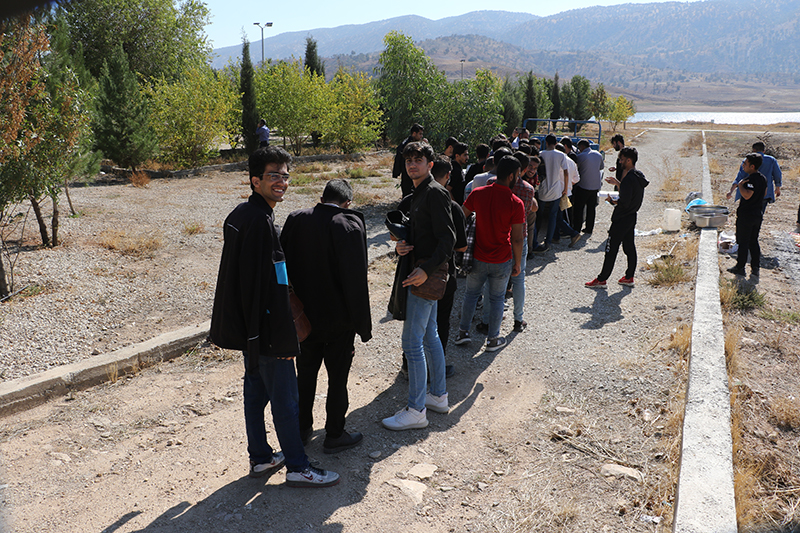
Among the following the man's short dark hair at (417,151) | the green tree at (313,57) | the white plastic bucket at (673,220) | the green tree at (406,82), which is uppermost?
the green tree at (313,57)

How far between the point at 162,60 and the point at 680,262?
28.3m

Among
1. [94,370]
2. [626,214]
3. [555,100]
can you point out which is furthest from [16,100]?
[555,100]

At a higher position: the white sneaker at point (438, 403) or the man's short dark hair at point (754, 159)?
the man's short dark hair at point (754, 159)

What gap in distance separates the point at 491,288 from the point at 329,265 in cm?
243

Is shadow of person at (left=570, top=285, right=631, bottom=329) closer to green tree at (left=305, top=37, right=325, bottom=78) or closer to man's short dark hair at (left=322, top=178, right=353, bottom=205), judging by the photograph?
man's short dark hair at (left=322, top=178, right=353, bottom=205)

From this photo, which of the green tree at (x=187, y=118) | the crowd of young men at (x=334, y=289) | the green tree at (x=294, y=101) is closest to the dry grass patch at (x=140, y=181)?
the green tree at (x=187, y=118)

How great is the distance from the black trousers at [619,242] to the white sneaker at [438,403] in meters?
4.00

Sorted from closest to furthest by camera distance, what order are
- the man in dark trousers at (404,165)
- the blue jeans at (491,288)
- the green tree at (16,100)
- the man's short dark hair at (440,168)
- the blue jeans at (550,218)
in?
the man's short dark hair at (440,168), the blue jeans at (491,288), the green tree at (16,100), the man in dark trousers at (404,165), the blue jeans at (550,218)

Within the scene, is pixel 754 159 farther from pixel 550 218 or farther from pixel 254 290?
pixel 254 290

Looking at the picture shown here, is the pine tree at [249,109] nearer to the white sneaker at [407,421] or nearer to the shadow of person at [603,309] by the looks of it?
the shadow of person at [603,309]

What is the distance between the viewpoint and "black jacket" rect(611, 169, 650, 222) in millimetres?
6855

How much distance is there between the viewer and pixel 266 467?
3422 millimetres

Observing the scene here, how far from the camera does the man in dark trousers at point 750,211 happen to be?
7.74 metres

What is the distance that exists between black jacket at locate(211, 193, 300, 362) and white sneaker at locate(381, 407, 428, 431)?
136 cm
